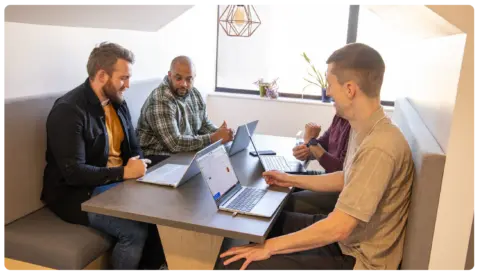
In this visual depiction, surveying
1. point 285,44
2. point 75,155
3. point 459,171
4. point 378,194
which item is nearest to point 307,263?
point 378,194

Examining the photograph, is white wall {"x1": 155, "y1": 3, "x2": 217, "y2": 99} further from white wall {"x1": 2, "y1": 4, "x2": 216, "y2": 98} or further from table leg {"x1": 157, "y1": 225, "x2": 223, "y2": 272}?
table leg {"x1": 157, "y1": 225, "x2": 223, "y2": 272}

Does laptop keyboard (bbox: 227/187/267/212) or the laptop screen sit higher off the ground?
the laptop screen

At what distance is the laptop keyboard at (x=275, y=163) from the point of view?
2.17 metres

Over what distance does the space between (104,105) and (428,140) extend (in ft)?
4.87

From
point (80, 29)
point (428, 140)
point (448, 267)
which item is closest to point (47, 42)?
point (80, 29)

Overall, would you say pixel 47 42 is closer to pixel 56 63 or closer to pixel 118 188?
pixel 56 63

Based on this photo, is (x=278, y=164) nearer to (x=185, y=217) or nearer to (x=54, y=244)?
(x=185, y=217)

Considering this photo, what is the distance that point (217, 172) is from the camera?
5.43 ft

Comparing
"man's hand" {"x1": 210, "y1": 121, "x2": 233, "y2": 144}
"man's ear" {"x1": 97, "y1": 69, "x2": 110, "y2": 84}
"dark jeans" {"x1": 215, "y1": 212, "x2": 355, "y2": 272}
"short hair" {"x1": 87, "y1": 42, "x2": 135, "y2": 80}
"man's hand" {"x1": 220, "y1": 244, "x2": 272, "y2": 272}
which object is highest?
"short hair" {"x1": 87, "y1": 42, "x2": 135, "y2": 80}

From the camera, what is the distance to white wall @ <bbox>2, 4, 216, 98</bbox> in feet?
6.39

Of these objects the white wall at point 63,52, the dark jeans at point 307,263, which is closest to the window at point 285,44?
the white wall at point 63,52

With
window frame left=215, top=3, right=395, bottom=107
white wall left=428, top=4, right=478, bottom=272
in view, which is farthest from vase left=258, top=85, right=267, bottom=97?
white wall left=428, top=4, right=478, bottom=272

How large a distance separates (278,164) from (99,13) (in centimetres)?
127

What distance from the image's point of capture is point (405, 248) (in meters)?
1.53
